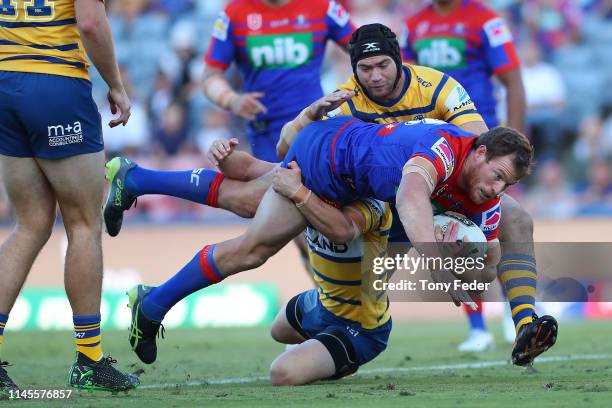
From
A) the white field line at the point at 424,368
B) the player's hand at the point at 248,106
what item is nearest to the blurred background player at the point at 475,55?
the white field line at the point at 424,368

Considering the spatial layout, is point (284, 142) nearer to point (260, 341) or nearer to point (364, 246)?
point (364, 246)

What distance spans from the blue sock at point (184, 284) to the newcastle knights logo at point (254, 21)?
287 cm

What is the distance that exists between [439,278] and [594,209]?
8.46 metres

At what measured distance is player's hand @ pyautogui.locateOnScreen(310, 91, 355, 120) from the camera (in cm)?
666

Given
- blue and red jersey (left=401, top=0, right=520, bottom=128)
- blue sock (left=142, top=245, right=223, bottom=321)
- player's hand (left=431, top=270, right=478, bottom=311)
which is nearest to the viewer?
player's hand (left=431, top=270, right=478, bottom=311)

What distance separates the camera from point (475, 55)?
366 inches

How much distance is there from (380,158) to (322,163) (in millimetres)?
439

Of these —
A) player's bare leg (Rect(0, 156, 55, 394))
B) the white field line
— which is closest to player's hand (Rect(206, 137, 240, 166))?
player's bare leg (Rect(0, 156, 55, 394))

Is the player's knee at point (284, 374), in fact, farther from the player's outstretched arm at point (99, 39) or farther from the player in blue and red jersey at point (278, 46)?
the player in blue and red jersey at point (278, 46)

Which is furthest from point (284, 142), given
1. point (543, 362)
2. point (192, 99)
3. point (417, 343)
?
point (192, 99)

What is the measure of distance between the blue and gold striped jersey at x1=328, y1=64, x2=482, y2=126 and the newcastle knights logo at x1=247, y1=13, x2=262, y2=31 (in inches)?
77.4

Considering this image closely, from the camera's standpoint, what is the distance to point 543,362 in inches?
308

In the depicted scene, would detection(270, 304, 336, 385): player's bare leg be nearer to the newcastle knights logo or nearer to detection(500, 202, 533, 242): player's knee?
detection(500, 202, 533, 242): player's knee

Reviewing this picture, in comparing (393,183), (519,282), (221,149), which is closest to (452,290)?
(393,183)
